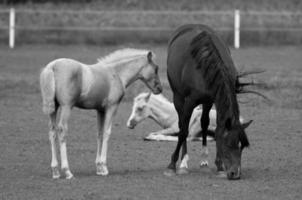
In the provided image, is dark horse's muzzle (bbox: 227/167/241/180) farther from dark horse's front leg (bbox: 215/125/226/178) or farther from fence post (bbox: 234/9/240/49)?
fence post (bbox: 234/9/240/49)

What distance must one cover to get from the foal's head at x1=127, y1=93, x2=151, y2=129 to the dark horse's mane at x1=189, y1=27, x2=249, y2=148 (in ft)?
13.8

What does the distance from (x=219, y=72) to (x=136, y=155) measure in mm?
2819

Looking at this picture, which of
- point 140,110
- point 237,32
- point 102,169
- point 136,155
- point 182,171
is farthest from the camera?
point 237,32

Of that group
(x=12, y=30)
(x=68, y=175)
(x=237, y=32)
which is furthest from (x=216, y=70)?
(x=12, y=30)

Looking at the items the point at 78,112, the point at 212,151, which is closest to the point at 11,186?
the point at 212,151

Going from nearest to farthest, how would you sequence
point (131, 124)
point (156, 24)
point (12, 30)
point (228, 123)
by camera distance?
1. point (228, 123)
2. point (131, 124)
3. point (12, 30)
4. point (156, 24)

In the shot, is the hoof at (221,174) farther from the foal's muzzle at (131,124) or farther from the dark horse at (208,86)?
the foal's muzzle at (131,124)

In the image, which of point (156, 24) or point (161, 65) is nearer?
point (161, 65)

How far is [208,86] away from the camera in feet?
35.5

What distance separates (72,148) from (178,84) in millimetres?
2697

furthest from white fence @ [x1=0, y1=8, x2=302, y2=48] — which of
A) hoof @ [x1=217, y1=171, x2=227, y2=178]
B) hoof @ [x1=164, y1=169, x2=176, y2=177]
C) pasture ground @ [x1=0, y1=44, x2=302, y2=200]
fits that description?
hoof @ [x1=217, y1=171, x2=227, y2=178]

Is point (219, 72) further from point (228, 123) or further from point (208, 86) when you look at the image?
point (228, 123)

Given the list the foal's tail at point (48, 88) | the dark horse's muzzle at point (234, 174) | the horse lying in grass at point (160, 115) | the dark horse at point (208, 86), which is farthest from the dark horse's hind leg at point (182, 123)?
the horse lying in grass at point (160, 115)

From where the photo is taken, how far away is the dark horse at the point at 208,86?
34.3ft
